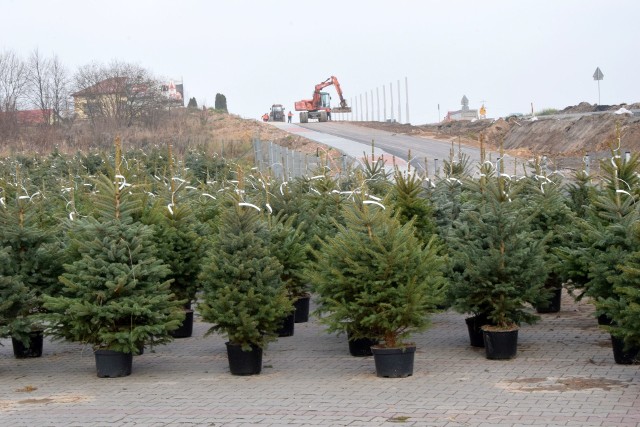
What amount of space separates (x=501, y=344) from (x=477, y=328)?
0.92 metres

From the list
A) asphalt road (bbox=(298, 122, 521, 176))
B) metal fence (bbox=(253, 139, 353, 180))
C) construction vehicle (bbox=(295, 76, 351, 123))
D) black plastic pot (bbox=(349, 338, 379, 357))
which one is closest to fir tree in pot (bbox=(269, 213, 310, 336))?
black plastic pot (bbox=(349, 338, 379, 357))

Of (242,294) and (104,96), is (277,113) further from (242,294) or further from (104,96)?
(242,294)

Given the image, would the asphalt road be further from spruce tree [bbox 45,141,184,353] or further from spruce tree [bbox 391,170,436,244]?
spruce tree [bbox 45,141,184,353]

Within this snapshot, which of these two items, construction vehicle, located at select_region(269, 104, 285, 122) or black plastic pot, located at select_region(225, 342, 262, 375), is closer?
black plastic pot, located at select_region(225, 342, 262, 375)

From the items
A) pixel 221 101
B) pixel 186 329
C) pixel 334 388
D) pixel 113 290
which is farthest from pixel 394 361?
pixel 221 101

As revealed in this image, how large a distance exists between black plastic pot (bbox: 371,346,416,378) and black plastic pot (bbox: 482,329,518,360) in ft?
4.24

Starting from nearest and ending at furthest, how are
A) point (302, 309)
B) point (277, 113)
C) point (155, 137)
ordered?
point (302, 309) < point (155, 137) < point (277, 113)

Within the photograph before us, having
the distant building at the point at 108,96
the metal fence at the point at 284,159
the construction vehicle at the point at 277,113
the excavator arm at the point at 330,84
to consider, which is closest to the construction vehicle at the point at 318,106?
the excavator arm at the point at 330,84

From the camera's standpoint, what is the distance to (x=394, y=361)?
11.0 m

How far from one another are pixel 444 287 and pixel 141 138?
176 feet

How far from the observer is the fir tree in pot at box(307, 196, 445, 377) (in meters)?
10.9

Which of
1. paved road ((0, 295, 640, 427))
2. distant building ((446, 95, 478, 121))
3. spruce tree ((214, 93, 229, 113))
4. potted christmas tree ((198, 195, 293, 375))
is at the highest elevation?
spruce tree ((214, 93, 229, 113))

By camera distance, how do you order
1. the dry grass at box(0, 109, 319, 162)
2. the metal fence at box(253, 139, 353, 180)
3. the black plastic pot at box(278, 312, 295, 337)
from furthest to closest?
1. the dry grass at box(0, 109, 319, 162)
2. the metal fence at box(253, 139, 353, 180)
3. the black plastic pot at box(278, 312, 295, 337)

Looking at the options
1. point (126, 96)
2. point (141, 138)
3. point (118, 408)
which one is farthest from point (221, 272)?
point (126, 96)
